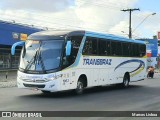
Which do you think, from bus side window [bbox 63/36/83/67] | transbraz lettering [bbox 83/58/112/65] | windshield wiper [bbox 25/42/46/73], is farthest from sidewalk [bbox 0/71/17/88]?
bus side window [bbox 63/36/83/67]

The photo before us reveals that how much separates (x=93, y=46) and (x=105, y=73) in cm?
229

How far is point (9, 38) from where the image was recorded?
169ft

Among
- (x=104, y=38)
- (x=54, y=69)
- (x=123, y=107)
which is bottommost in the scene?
(x=123, y=107)

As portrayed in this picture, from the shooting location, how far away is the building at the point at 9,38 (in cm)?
5053

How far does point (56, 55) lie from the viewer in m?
18.1

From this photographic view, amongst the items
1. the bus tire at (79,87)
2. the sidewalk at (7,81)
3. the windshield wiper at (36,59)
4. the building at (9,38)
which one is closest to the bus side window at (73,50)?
the windshield wiper at (36,59)

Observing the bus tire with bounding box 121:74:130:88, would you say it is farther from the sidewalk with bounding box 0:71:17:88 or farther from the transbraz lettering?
the sidewalk with bounding box 0:71:17:88

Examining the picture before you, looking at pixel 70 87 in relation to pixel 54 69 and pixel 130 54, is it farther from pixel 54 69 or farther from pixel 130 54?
pixel 130 54

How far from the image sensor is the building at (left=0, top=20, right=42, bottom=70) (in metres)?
50.5

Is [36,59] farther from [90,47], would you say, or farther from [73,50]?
[90,47]

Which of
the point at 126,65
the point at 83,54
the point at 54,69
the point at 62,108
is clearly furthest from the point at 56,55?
the point at 126,65

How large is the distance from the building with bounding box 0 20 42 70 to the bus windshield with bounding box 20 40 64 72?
32139 millimetres

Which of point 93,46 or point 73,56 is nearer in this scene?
point 73,56

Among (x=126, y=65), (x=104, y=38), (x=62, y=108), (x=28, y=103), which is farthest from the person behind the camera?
(x=126, y=65)
